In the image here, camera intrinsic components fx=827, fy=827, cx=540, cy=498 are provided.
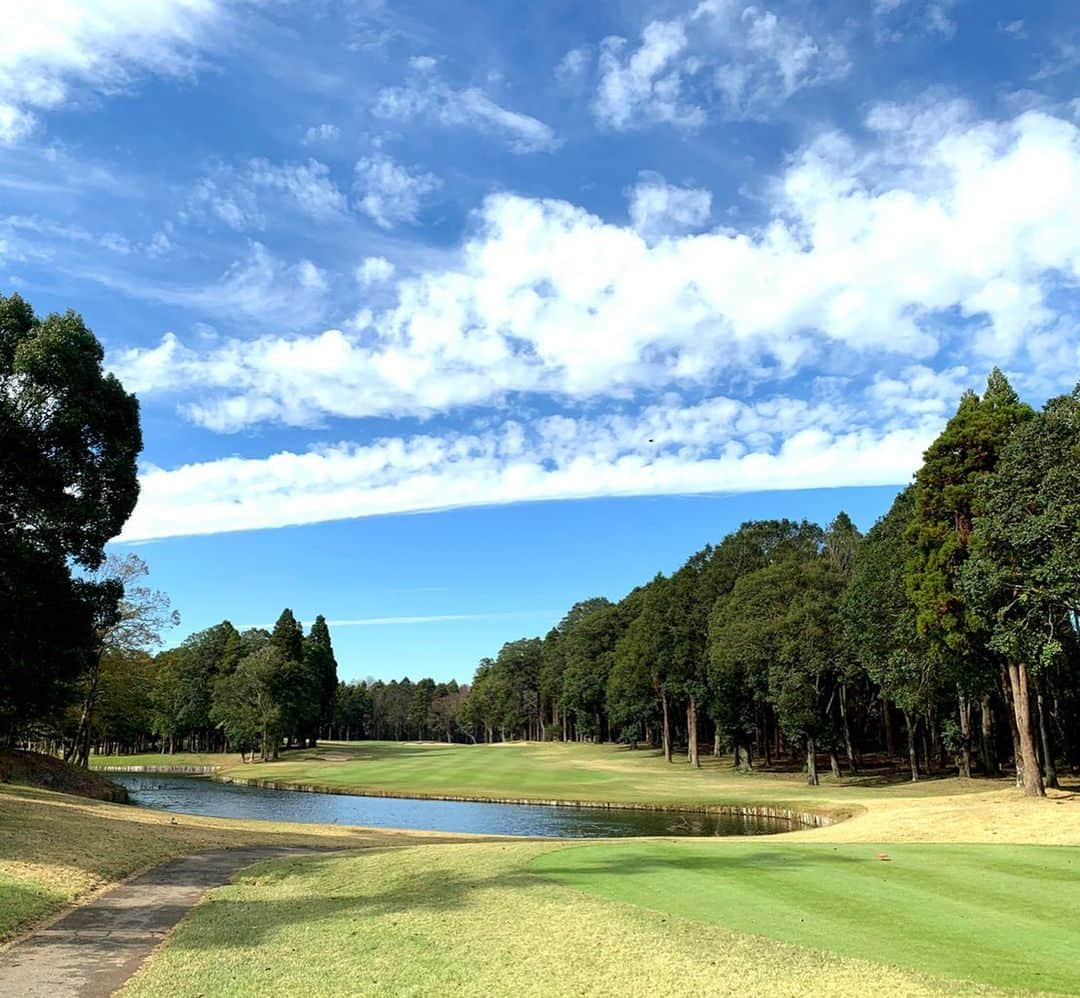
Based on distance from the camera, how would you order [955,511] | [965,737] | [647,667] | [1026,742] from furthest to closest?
[647,667], [965,737], [955,511], [1026,742]

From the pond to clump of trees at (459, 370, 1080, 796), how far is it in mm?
10893

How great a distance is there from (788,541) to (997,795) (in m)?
34.1

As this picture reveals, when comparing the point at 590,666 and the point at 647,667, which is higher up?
the point at 590,666

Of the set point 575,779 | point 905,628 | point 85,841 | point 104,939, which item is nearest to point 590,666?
point 575,779

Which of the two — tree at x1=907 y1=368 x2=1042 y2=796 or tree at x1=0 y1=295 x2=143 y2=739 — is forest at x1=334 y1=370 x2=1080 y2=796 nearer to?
tree at x1=907 y1=368 x2=1042 y2=796

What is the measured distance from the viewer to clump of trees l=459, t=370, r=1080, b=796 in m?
27.4

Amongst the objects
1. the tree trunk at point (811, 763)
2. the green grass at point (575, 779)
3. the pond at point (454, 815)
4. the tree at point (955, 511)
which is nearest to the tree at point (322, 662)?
the green grass at point (575, 779)

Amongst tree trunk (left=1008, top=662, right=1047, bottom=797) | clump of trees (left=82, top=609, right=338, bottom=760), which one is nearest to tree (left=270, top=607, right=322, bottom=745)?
clump of trees (left=82, top=609, right=338, bottom=760)

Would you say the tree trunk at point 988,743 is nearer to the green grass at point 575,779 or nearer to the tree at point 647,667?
the green grass at point 575,779

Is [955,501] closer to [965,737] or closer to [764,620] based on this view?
[965,737]

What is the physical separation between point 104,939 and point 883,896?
11049 millimetres

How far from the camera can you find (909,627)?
122ft

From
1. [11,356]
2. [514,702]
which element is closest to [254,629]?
[514,702]

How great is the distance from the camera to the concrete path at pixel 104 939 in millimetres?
9031
